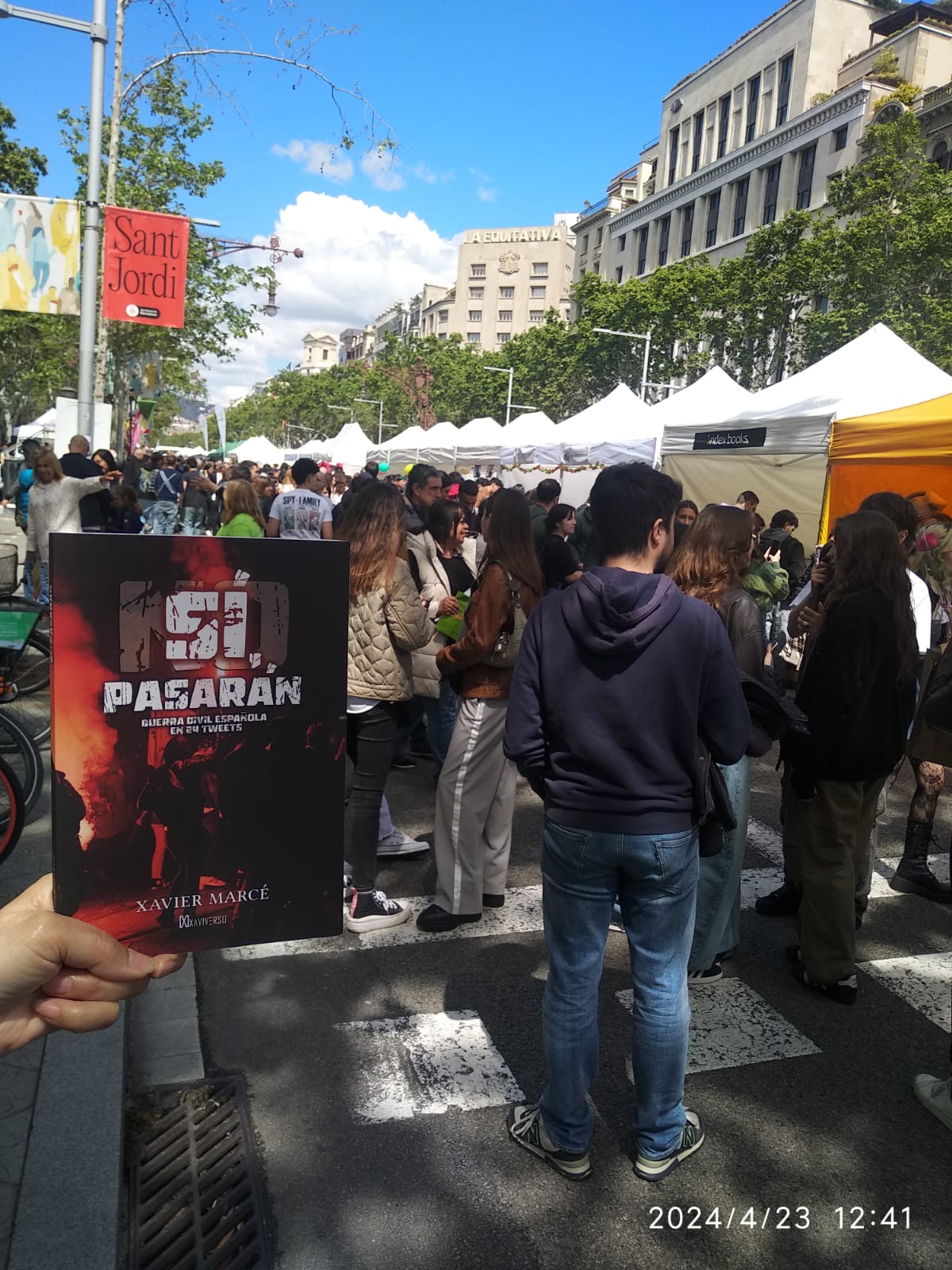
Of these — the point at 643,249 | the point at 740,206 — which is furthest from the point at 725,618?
the point at 643,249

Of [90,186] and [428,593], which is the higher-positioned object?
[90,186]

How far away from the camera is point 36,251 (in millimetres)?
10258

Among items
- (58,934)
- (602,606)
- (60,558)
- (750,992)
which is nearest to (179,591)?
(60,558)

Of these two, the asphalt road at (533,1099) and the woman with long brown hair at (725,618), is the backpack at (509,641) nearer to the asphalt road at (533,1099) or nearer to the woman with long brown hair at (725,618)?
the woman with long brown hair at (725,618)

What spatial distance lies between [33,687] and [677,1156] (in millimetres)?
4731

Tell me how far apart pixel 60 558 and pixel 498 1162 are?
2.42 metres

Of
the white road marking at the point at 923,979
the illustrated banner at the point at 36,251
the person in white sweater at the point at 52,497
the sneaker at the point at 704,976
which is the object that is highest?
the illustrated banner at the point at 36,251

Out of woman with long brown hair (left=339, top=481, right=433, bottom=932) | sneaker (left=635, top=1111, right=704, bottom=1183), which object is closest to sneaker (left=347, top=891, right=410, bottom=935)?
woman with long brown hair (left=339, top=481, right=433, bottom=932)

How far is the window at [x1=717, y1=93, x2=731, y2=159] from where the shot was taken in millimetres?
56906

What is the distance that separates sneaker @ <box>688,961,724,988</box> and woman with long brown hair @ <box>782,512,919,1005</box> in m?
0.38

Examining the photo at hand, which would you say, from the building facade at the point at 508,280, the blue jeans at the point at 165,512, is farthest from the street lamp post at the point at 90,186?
the building facade at the point at 508,280

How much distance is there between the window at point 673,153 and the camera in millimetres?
62375

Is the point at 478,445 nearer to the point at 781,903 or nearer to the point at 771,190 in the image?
the point at 781,903

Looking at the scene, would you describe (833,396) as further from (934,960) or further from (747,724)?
(747,724)
